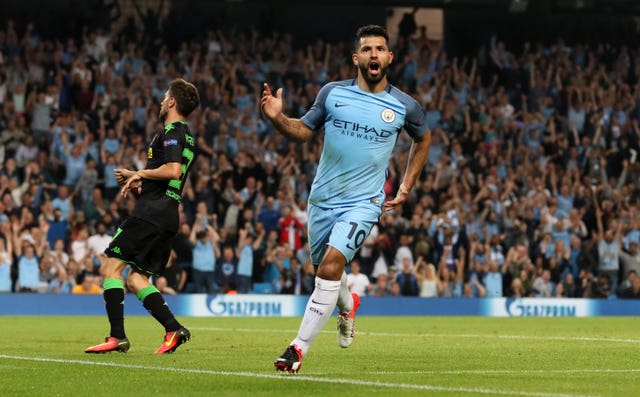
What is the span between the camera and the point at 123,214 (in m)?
26.2

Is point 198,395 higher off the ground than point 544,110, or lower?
lower

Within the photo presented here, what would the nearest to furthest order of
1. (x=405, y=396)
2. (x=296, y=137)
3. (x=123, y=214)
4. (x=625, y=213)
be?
(x=405, y=396), (x=296, y=137), (x=123, y=214), (x=625, y=213)

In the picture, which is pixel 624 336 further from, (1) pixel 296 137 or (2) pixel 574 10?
(2) pixel 574 10

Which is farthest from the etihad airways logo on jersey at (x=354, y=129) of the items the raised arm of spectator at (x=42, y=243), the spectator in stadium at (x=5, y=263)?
the raised arm of spectator at (x=42, y=243)

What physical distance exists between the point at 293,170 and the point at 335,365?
59.7 ft

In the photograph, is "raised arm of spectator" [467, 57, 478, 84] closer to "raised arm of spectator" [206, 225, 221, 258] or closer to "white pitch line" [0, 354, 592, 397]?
"raised arm of spectator" [206, 225, 221, 258]

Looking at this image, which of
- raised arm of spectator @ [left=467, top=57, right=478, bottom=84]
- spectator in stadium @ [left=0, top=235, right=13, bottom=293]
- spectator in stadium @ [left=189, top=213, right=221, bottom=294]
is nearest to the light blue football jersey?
spectator in stadium @ [left=0, top=235, right=13, bottom=293]

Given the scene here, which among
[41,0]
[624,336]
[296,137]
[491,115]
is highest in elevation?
[41,0]

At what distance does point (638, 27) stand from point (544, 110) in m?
6.98

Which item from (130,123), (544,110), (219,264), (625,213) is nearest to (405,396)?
(219,264)

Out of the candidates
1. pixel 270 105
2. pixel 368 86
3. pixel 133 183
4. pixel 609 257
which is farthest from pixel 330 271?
pixel 609 257

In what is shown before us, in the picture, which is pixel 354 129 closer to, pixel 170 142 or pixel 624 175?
pixel 170 142

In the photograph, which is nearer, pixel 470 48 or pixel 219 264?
pixel 219 264

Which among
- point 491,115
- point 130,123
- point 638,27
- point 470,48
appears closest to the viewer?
point 130,123
